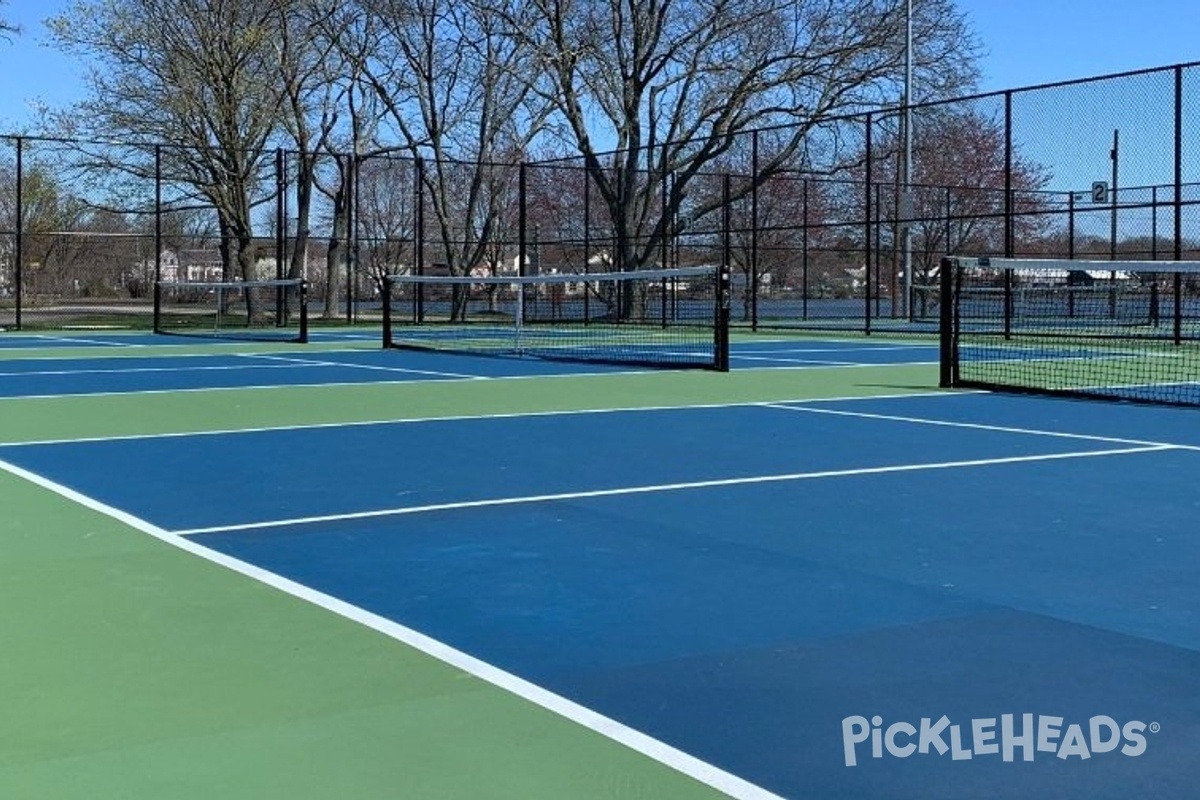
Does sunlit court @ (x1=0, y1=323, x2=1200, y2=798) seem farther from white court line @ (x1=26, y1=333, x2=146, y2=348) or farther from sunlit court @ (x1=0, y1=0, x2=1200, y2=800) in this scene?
white court line @ (x1=26, y1=333, x2=146, y2=348)

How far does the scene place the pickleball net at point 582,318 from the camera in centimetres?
1912

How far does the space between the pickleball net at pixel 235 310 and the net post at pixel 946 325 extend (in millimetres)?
10251

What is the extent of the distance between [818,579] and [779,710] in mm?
1641

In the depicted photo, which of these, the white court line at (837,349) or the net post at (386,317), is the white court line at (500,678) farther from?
the net post at (386,317)

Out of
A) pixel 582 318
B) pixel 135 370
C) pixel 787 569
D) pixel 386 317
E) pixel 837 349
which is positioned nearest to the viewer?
pixel 787 569

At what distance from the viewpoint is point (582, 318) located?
34.5 meters

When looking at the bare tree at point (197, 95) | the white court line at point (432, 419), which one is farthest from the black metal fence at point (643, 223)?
the white court line at point (432, 419)

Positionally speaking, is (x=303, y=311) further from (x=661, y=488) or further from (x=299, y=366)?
(x=661, y=488)

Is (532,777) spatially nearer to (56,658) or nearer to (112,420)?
(56,658)

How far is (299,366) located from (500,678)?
14.3 metres

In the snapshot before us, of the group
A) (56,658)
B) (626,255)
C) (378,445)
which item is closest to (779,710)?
(56,658)

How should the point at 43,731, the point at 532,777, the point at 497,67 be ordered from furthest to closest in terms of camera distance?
the point at 497,67, the point at 43,731, the point at 532,777

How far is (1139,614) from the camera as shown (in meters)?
4.87

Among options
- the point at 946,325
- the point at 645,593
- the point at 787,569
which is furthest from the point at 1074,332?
the point at 645,593
